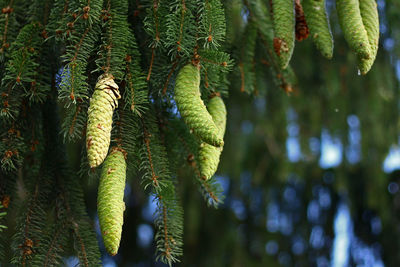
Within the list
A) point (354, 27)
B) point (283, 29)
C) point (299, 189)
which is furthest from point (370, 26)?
point (299, 189)

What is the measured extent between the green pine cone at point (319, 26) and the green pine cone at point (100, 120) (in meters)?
0.51

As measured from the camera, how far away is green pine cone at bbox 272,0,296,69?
110cm

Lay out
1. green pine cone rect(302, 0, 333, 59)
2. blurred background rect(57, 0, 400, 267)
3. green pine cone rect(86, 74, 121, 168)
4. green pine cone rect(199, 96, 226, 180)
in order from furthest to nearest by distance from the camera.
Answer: blurred background rect(57, 0, 400, 267), green pine cone rect(302, 0, 333, 59), green pine cone rect(199, 96, 226, 180), green pine cone rect(86, 74, 121, 168)

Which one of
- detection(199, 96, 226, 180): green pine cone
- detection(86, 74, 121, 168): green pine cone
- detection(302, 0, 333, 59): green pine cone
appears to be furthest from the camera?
detection(302, 0, 333, 59): green pine cone

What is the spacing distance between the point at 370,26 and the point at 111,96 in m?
0.63

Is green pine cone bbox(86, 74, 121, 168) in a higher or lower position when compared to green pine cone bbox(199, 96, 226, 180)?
higher

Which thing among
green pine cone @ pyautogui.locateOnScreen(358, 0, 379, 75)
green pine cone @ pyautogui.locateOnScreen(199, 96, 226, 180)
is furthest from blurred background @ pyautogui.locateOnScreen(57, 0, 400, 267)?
green pine cone @ pyautogui.locateOnScreen(199, 96, 226, 180)

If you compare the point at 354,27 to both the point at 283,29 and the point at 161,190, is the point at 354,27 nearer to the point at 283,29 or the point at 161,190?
the point at 283,29

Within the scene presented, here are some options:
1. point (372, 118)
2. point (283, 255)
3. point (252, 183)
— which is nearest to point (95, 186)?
point (252, 183)

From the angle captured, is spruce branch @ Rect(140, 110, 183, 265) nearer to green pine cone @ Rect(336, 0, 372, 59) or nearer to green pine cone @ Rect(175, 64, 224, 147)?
green pine cone @ Rect(175, 64, 224, 147)

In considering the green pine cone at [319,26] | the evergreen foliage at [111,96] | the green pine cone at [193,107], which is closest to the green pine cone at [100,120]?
the evergreen foliage at [111,96]

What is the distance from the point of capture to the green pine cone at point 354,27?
40.3 inches

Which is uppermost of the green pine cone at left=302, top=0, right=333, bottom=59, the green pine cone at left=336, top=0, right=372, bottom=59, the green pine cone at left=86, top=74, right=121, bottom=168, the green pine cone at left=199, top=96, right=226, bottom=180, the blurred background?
the green pine cone at left=336, top=0, right=372, bottom=59

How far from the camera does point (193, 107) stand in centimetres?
95
